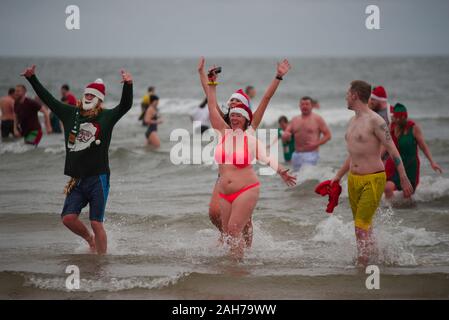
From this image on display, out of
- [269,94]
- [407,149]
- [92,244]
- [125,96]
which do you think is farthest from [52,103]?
[407,149]

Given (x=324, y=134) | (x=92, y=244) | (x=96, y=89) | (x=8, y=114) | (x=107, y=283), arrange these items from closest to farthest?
1. (x=107, y=283)
2. (x=96, y=89)
3. (x=92, y=244)
4. (x=324, y=134)
5. (x=8, y=114)

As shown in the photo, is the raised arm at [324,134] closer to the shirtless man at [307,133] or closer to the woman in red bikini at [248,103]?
the shirtless man at [307,133]

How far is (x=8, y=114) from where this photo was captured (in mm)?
20984

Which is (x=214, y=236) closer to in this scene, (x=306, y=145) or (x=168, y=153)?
(x=306, y=145)

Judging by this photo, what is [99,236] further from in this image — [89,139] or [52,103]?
[52,103]

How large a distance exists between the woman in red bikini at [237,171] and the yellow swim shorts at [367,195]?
Answer: 0.98 meters

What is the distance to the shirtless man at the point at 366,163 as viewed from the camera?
7250 mm

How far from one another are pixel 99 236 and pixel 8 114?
14.3 meters

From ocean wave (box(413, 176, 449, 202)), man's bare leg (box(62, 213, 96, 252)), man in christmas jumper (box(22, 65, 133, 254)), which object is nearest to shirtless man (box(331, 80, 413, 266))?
man in christmas jumper (box(22, 65, 133, 254))
